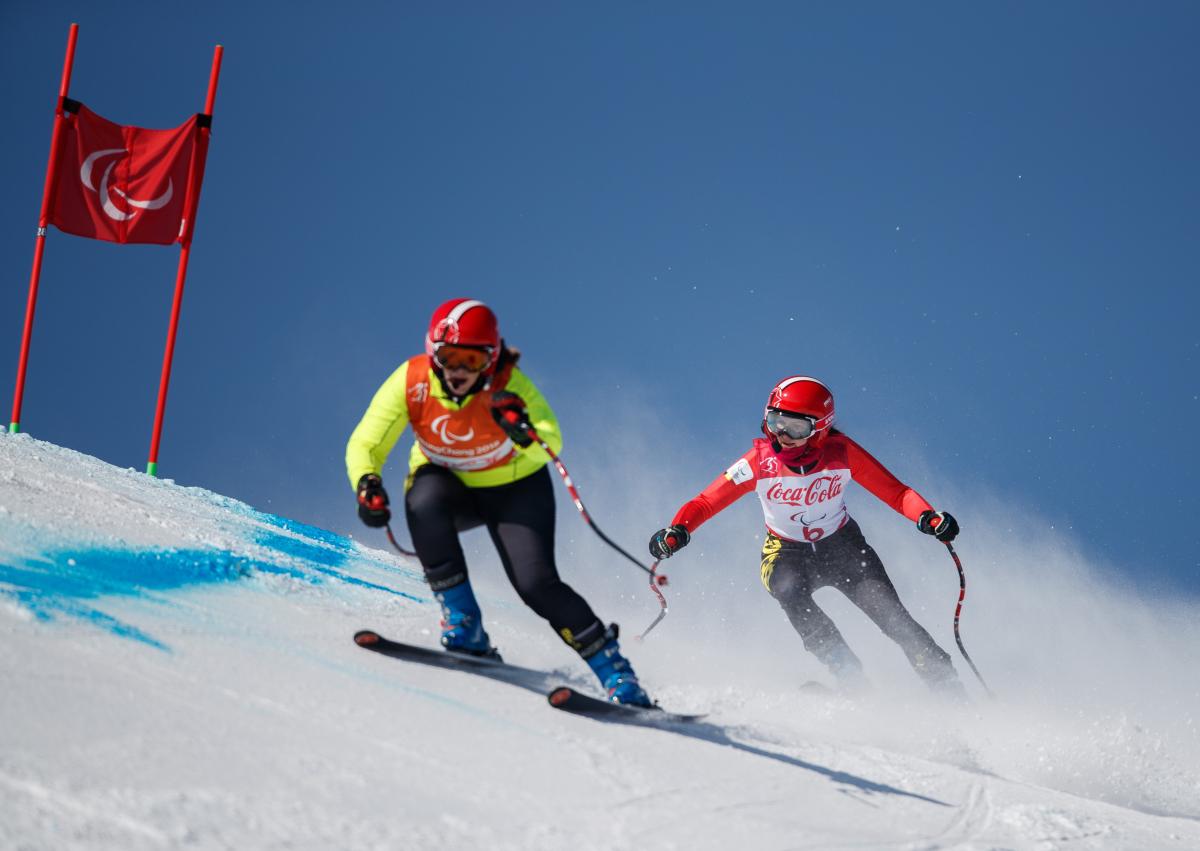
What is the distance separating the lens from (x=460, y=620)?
16.1ft

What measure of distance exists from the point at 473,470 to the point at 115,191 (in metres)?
8.87

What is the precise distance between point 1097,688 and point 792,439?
5.05 m

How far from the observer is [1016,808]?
434cm

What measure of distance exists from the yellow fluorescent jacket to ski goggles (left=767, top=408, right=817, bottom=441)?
258 cm

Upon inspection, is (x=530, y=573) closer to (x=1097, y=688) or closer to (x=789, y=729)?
(x=789, y=729)

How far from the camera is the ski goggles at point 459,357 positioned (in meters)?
4.55

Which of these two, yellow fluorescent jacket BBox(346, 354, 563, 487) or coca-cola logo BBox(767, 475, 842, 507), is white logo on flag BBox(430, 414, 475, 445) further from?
coca-cola logo BBox(767, 475, 842, 507)

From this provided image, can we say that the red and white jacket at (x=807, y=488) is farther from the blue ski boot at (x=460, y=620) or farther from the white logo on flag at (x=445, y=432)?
the white logo on flag at (x=445, y=432)

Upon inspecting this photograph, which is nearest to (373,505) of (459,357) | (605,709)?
(459,357)

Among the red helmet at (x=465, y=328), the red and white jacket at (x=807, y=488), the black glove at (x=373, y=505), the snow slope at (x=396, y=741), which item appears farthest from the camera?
the red and white jacket at (x=807, y=488)

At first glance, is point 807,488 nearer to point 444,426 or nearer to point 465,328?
point 444,426

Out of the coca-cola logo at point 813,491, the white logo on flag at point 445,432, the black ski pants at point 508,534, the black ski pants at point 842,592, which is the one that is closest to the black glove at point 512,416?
the white logo on flag at point 445,432

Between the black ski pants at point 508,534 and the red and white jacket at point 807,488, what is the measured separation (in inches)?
96.9

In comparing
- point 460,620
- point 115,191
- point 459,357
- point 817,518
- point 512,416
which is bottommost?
point 460,620
